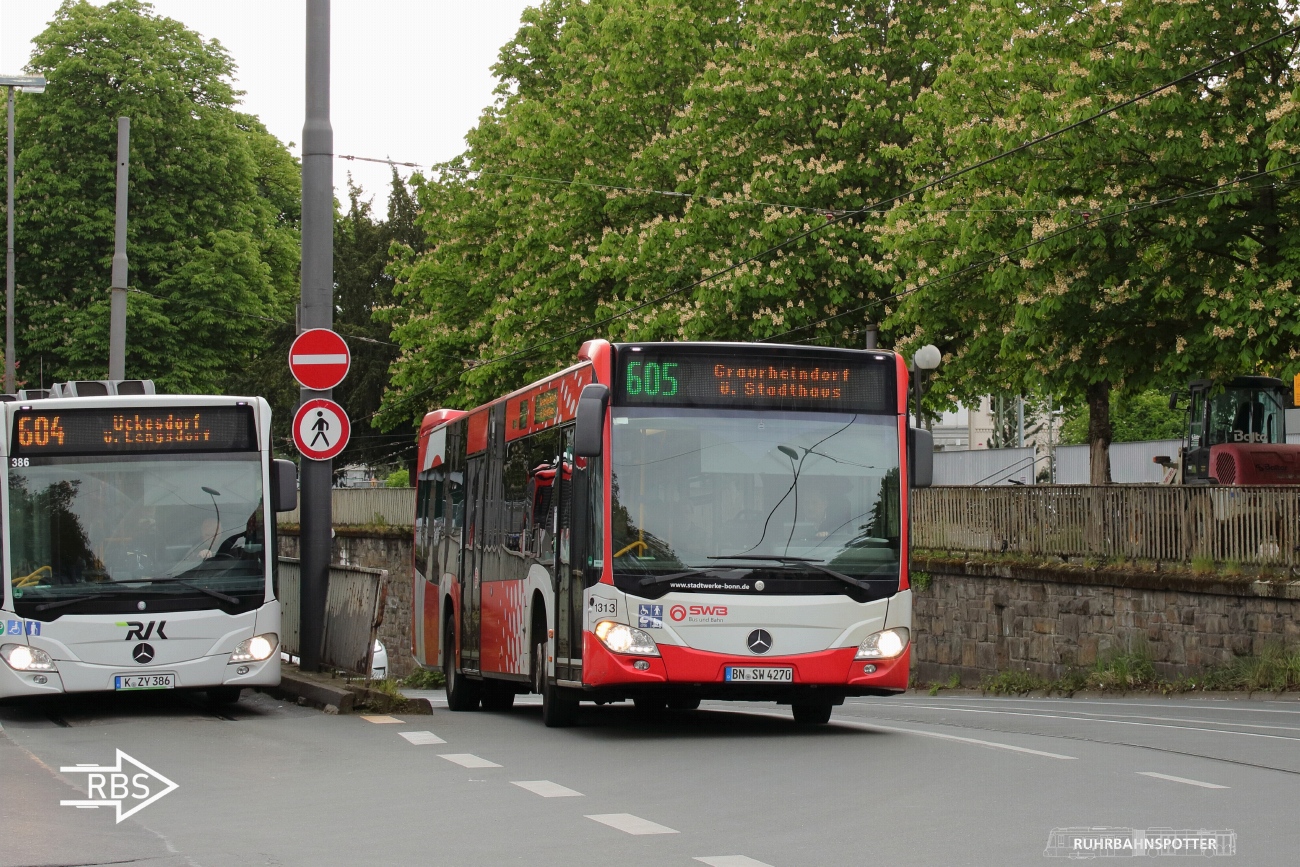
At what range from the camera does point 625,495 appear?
12.8 metres

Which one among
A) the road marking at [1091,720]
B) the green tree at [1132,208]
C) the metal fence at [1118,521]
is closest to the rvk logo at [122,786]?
the road marking at [1091,720]

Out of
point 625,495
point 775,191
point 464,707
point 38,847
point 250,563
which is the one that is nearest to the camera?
point 38,847

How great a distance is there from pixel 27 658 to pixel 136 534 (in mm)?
1302

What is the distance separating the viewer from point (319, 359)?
54.5 ft

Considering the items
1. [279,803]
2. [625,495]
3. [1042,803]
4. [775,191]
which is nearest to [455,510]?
[625,495]

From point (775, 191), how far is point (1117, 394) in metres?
8.33

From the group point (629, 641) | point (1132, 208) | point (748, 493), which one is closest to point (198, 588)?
point (629, 641)

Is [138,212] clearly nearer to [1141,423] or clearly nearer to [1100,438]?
[1100,438]

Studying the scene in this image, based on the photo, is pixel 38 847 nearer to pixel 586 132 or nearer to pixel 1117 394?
pixel 1117 394

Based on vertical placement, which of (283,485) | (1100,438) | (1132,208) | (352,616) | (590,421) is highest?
(1132,208)

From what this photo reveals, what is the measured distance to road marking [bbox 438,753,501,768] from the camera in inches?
448

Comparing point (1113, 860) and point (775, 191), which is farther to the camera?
point (775, 191)

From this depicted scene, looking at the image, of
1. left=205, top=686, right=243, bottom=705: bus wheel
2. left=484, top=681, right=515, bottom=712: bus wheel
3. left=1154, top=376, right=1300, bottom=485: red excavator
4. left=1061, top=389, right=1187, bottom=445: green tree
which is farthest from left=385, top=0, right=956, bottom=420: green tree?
left=1061, top=389, right=1187, bottom=445: green tree

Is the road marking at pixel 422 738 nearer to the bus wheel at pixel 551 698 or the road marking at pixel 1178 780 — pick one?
the bus wheel at pixel 551 698
